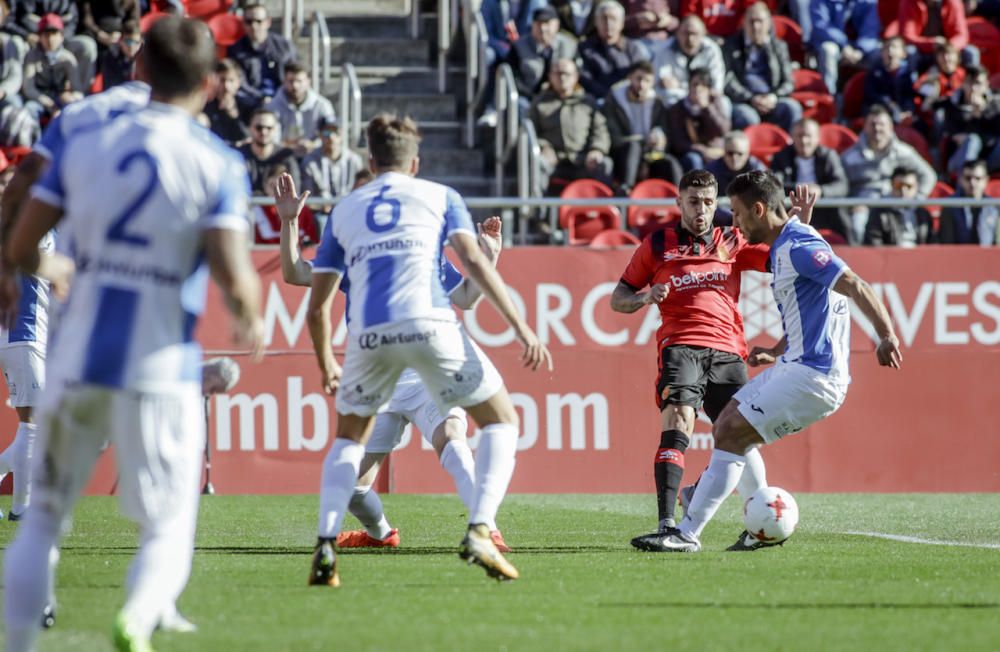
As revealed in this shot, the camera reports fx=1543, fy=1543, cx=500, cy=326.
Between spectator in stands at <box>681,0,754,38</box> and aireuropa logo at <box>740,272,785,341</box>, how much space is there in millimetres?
6238

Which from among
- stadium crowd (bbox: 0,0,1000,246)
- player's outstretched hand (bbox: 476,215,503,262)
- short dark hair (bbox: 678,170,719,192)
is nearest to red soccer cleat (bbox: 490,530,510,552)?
player's outstretched hand (bbox: 476,215,503,262)

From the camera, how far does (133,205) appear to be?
4672mm

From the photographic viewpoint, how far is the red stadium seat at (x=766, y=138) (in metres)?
17.5

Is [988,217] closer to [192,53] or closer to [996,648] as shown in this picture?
[996,648]

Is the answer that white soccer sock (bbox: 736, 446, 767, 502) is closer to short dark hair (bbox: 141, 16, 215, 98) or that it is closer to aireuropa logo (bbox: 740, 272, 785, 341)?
aireuropa logo (bbox: 740, 272, 785, 341)

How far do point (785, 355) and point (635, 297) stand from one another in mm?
1171

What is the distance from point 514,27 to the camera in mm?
19047

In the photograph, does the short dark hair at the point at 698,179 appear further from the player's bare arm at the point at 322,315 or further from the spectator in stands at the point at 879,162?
the spectator in stands at the point at 879,162

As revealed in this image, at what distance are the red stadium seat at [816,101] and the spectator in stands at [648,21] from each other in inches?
70.7

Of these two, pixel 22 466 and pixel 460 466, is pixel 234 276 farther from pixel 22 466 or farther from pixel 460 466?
pixel 22 466

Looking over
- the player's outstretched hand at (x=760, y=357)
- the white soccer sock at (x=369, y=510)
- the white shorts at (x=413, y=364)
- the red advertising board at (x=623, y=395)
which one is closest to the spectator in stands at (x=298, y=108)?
the red advertising board at (x=623, y=395)

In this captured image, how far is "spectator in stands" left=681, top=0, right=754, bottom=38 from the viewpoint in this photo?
1962cm

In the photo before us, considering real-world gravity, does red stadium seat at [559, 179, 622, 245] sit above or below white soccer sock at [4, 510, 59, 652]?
above

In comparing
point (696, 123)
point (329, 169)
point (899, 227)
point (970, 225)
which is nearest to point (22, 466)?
point (329, 169)
